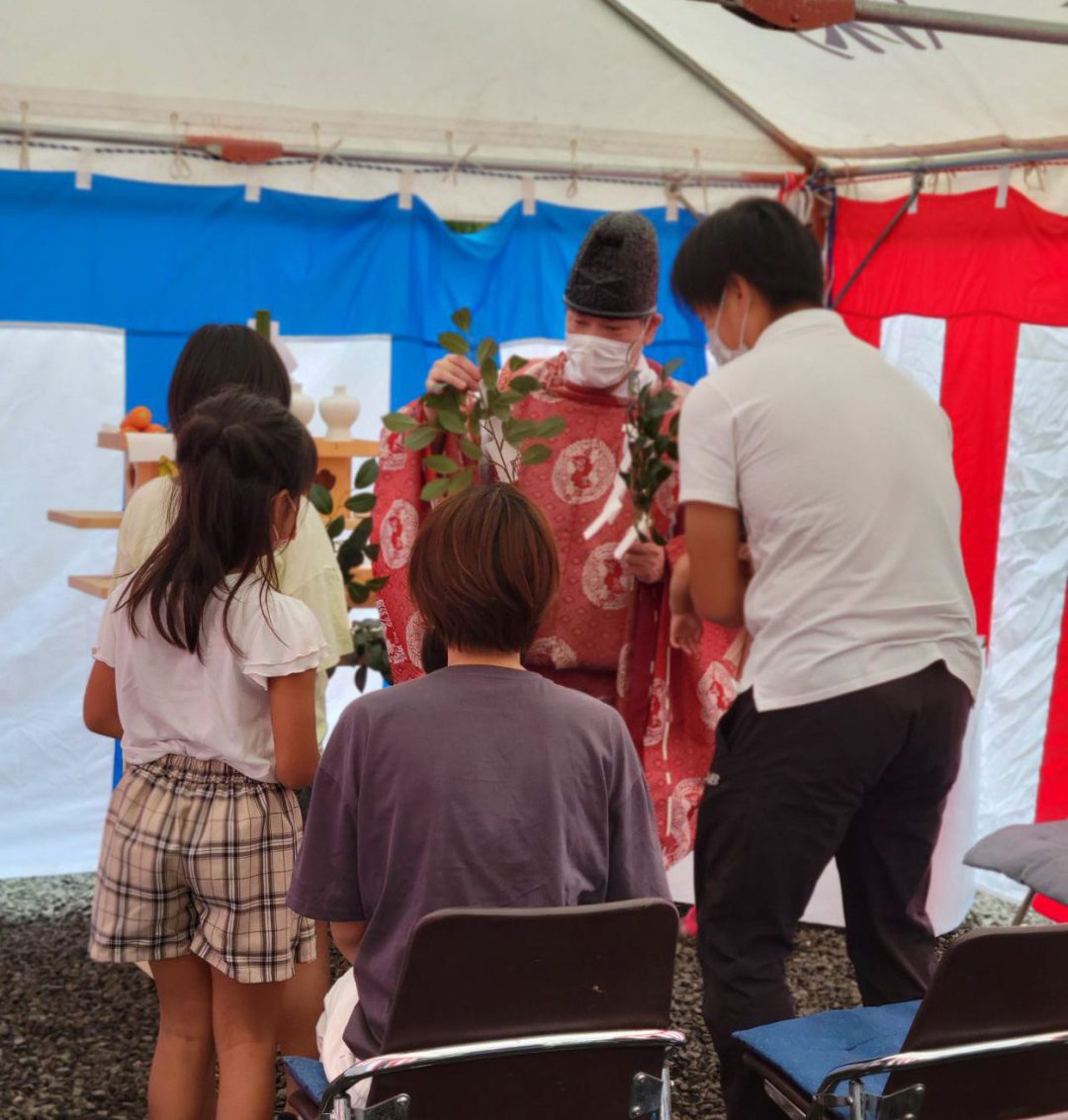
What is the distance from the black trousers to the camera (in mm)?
1827

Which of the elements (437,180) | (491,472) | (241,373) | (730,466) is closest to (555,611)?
(491,472)

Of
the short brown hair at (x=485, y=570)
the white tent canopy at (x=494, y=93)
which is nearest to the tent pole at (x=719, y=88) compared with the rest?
the white tent canopy at (x=494, y=93)

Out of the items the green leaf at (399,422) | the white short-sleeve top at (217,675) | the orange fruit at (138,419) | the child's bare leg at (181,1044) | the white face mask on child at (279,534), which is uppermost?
the green leaf at (399,422)

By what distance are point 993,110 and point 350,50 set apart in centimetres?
161

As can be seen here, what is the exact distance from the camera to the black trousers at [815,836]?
71.9 inches

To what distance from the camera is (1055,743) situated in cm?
373

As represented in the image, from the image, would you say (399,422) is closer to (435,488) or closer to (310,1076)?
(435,488)

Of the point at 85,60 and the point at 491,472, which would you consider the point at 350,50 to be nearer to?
the point at 85,60

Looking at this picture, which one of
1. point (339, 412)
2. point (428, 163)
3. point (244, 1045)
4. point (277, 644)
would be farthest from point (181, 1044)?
point (428, 163)

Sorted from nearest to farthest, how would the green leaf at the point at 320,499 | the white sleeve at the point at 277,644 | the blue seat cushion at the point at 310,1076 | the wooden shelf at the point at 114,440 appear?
the blue seat cushion at the point at 310,1076
the white sleeve at the point at 277,644
the green leaf at the point at 320,499
the wooden shelf at the point at 114,440

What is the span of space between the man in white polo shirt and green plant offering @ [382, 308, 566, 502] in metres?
0.55

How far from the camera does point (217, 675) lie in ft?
6.36

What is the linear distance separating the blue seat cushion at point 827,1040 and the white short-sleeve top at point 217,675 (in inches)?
30.6

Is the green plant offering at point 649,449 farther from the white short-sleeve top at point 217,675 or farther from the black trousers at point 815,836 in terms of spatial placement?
the white short-sleeve top at point 217,675
